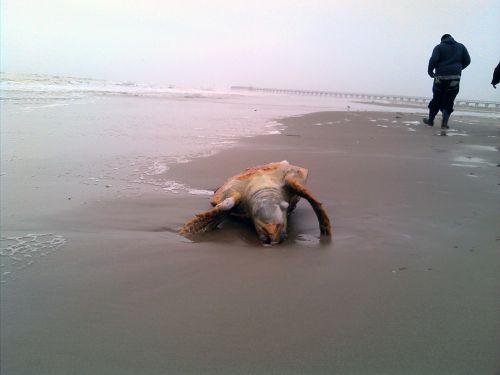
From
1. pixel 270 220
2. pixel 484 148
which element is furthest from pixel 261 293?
pixel 484 148

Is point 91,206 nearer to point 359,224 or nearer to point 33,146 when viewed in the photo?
point 359,224

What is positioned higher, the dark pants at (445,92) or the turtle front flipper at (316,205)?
the dark pants at (445,92)

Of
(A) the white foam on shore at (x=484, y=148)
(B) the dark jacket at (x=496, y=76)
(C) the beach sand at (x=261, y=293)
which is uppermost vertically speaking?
(B) the dark jacket at (x=496, y=76)

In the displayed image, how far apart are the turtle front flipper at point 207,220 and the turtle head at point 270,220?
27cm

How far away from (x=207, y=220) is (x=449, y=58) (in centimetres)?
997

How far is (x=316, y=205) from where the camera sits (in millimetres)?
3281

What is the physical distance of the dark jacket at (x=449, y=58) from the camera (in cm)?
1033

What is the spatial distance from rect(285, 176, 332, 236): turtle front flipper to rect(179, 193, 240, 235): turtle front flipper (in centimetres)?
62

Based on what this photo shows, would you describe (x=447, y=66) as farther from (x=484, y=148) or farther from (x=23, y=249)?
(x=23, y=249)

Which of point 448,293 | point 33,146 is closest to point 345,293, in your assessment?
point 448,293

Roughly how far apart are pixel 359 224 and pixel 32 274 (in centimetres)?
269

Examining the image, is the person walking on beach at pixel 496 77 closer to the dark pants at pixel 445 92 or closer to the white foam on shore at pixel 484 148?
the dark pants at pixel 445 92

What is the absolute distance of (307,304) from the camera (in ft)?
6.81

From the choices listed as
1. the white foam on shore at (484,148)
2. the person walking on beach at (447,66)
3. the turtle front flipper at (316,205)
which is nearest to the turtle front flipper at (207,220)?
the turtle front flipper at (316,205)
